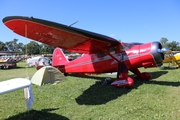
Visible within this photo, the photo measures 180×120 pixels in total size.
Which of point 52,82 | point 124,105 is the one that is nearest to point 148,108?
point 124,105

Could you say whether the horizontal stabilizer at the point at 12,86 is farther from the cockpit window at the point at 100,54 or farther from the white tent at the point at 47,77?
the cockpit window at the point at 100,54

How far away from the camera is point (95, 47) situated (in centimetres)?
841

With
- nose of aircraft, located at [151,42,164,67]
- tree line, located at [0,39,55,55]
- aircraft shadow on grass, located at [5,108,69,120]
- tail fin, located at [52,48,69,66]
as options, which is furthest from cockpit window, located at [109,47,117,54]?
tree line, located at [0,39,55,55]

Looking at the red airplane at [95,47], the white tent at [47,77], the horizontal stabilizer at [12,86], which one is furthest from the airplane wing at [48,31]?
the white tent at [47,77]

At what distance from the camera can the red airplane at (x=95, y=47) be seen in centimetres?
517

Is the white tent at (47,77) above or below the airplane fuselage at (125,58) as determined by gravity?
below

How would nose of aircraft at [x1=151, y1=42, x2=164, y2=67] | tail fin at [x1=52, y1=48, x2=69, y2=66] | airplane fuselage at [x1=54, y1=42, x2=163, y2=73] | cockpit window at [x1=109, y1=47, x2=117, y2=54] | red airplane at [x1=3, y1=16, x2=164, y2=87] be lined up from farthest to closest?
tail fin at [x1=52, y1=48, x2=69, y2=66] < cockpit window at [x1=109, y1=47, x2=117, y2=54] < airplane fuselage at [x1=54, y1=42, x2=163, y2=73] < nose of aircraft at [x1=151, y1=42, x2=164, y2=67] < red airplane at [x1=3, y1=16, x2=164, y2=87]

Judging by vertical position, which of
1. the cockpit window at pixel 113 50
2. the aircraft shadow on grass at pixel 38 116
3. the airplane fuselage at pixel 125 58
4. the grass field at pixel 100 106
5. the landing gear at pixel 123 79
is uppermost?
the cockpit window at pixel 113 50

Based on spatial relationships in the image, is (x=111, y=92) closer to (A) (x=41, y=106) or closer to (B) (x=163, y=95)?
(B) (x=163, y=95)

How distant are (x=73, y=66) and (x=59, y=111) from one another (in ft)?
19.3

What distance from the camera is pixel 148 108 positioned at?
482 cm

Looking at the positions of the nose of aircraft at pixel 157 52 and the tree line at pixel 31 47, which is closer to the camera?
the nose of aircraft at pixel 157 52

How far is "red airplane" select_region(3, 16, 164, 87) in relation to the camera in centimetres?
517

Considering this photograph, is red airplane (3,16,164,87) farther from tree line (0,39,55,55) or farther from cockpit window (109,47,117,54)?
tree line (0,39,55,55)
